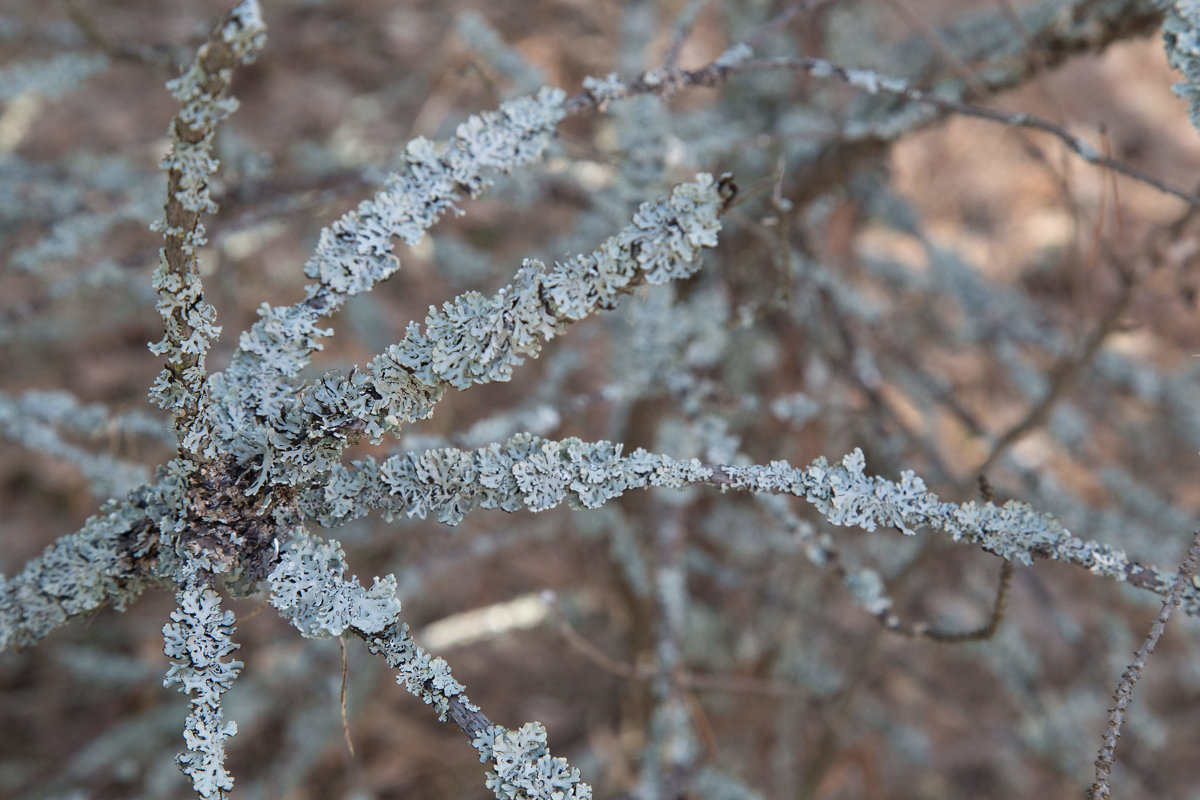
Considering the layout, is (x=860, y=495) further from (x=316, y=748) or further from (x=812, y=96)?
(x=316, y=748)

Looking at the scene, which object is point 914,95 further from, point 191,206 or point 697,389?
point 191,206

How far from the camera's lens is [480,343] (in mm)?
520

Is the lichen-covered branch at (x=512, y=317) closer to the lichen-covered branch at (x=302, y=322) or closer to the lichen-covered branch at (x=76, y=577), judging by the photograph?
the lichen-covered branch at (x=302, y=322)

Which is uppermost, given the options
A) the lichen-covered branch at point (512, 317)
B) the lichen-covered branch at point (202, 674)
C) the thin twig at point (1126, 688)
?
the lichen-covered branch at point (512, 317)

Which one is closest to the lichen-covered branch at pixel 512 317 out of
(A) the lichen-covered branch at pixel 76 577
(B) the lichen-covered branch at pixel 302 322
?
(B) the lichen-covered branch at pixel 302 322

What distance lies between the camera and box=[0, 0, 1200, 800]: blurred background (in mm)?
1017

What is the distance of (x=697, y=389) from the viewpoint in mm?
943

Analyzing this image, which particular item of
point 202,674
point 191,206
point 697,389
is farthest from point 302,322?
point 697,389

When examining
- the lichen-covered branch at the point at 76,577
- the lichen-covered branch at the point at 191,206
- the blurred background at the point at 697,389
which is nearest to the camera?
the lichen-covered branch at the point at 191,206

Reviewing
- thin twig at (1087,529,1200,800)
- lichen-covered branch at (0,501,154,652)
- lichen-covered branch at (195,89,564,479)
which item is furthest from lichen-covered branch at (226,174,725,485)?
thin twig at (1087,529,1200,800)

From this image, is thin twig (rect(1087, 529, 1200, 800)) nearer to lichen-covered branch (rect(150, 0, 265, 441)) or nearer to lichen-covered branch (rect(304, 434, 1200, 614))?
lichen-covered branch (rect(304, 434, 1200, 614))

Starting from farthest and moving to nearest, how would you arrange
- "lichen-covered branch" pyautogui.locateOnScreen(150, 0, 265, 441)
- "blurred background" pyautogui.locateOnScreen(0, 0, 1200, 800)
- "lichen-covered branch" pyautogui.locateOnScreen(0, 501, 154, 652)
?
"blurred background" pyautogui.locateOnScreen(0, 0, 1200, 800)
"lichen-covered branch" pyautogui.locateOnScreen(0, 501, 154, 652)
"lichen-covered branch" pyautogui.locateOnScreen(150, 0, 265, 441)

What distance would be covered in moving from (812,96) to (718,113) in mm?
164

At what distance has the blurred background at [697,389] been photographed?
102 cm
